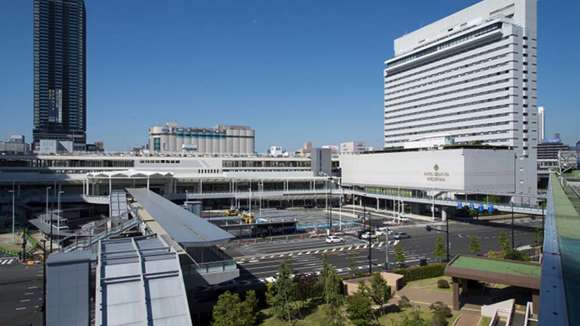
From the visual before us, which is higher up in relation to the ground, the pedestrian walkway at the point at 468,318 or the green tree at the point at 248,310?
the green tree at the point at 248,310

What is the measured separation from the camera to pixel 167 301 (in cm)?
1655

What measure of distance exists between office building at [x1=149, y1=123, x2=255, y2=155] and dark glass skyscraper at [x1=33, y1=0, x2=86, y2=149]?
31273 mm

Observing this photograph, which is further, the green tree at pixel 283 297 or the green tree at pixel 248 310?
the green tree at pixel 283 297

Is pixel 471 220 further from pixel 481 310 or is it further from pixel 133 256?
pixel 133 256

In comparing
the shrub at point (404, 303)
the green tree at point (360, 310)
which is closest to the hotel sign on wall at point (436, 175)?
the shrub at point (404, 303)

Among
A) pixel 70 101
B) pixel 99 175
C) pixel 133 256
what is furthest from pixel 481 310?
pixel 70 101

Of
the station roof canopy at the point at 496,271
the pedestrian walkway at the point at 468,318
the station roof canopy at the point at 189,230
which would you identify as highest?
the station roof canopy at the point at 189,230

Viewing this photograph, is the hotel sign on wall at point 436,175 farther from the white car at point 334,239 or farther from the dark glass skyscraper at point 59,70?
the dark glass skyscraper at point 59,70

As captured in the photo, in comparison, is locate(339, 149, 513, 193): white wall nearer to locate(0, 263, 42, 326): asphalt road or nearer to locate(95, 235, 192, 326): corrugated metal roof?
locate(95, 235, 192, 326): corrugated metal roof

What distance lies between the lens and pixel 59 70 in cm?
14888

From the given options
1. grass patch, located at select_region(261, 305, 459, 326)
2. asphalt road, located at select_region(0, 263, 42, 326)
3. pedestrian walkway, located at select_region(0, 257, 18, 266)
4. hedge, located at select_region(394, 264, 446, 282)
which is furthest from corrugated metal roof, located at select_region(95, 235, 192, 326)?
pedestrian walkway, located at select_region(0, 257, 18, 266)

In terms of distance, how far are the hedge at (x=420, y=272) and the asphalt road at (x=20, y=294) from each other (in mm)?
21959

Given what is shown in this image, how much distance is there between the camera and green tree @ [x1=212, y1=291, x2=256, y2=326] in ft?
57.0

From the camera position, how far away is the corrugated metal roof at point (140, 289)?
51.0 feet
